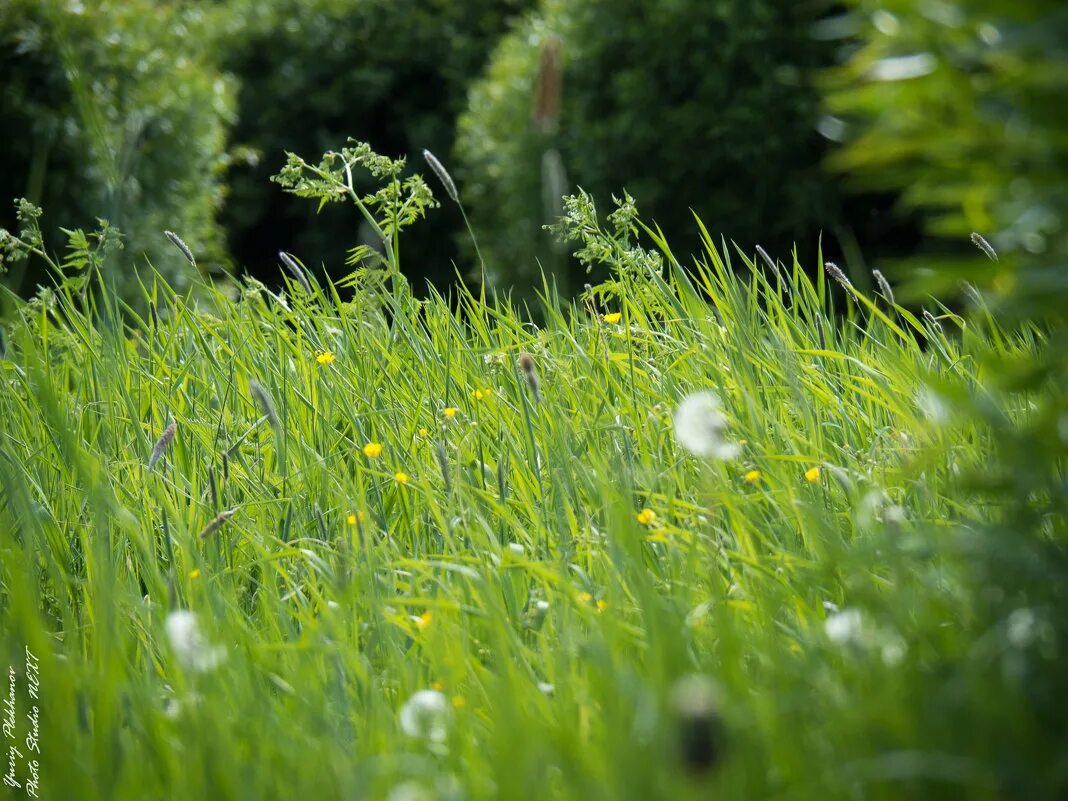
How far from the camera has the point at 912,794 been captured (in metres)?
1.29

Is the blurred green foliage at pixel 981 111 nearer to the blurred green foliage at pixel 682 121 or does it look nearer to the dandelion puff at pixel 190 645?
the dandelion puff at pixel 190 645

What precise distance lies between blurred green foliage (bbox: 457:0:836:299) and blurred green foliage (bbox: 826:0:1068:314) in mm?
4266

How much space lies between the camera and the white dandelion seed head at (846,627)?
4.85 feet

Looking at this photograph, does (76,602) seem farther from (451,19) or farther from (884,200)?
(451,19)

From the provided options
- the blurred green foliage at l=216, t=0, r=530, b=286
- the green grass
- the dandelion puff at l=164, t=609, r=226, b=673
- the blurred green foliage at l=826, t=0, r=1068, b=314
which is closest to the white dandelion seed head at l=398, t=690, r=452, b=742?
the green grass

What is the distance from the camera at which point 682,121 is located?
579cm

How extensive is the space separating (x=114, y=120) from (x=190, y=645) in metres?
4.87

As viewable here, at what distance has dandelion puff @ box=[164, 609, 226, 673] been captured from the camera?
1502mm

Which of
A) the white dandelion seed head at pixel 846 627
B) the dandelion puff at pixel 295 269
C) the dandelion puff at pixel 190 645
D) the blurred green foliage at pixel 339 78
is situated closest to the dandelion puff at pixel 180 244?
the dandelion puff at pixel 295 269

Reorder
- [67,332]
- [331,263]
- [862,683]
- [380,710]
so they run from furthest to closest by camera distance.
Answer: [331,263] < [67,332] < [380,710] < [862,683]

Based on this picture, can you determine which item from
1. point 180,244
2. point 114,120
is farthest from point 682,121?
point 180,244

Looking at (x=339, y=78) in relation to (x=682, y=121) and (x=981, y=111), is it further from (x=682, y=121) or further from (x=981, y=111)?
(x=981, y=111)

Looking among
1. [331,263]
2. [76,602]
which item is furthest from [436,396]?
[331,263]

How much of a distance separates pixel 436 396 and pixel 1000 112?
1.72m
